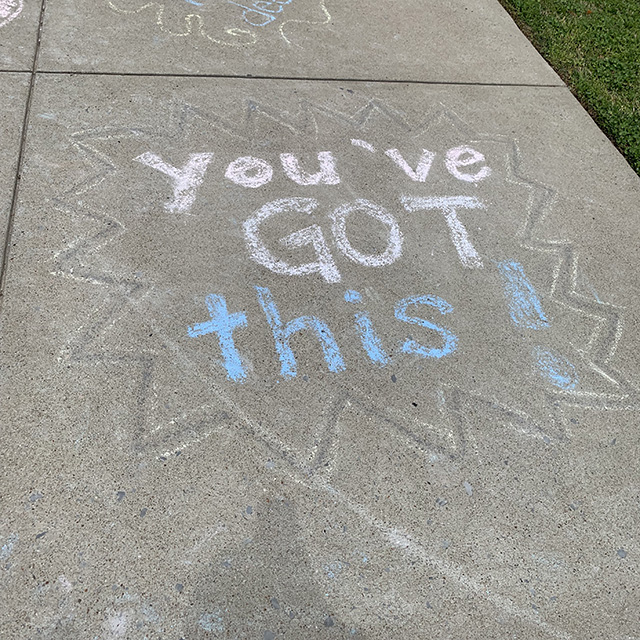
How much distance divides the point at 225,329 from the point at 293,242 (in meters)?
0.66

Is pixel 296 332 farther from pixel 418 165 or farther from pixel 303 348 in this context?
pixel 418 165

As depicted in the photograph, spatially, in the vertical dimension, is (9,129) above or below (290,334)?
below

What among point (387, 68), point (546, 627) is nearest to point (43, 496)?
point (546, 627)

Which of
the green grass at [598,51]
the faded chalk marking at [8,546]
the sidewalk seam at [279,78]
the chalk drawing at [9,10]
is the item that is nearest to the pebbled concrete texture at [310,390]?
the faded chalk marking at [8,546]

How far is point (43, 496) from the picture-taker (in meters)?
1.99

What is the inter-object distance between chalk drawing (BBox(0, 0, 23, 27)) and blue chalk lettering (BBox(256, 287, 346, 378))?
9.89 feet

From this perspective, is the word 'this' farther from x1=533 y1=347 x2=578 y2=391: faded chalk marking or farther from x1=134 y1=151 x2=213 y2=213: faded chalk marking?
x1=134 y1=151 x2=213 y2=213: faded chalk marking

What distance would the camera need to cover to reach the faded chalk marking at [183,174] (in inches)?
119

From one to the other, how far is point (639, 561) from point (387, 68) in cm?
343

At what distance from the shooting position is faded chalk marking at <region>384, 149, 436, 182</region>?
338 centimetres

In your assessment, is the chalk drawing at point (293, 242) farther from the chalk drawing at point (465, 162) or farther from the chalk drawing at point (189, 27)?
the chalk drawing at point (189, 27)

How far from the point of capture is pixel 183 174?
124 inches

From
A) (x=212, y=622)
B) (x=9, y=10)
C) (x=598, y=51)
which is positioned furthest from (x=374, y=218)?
(x=9, y=10)

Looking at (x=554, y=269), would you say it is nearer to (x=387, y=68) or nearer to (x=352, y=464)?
(x=352, y=464)
